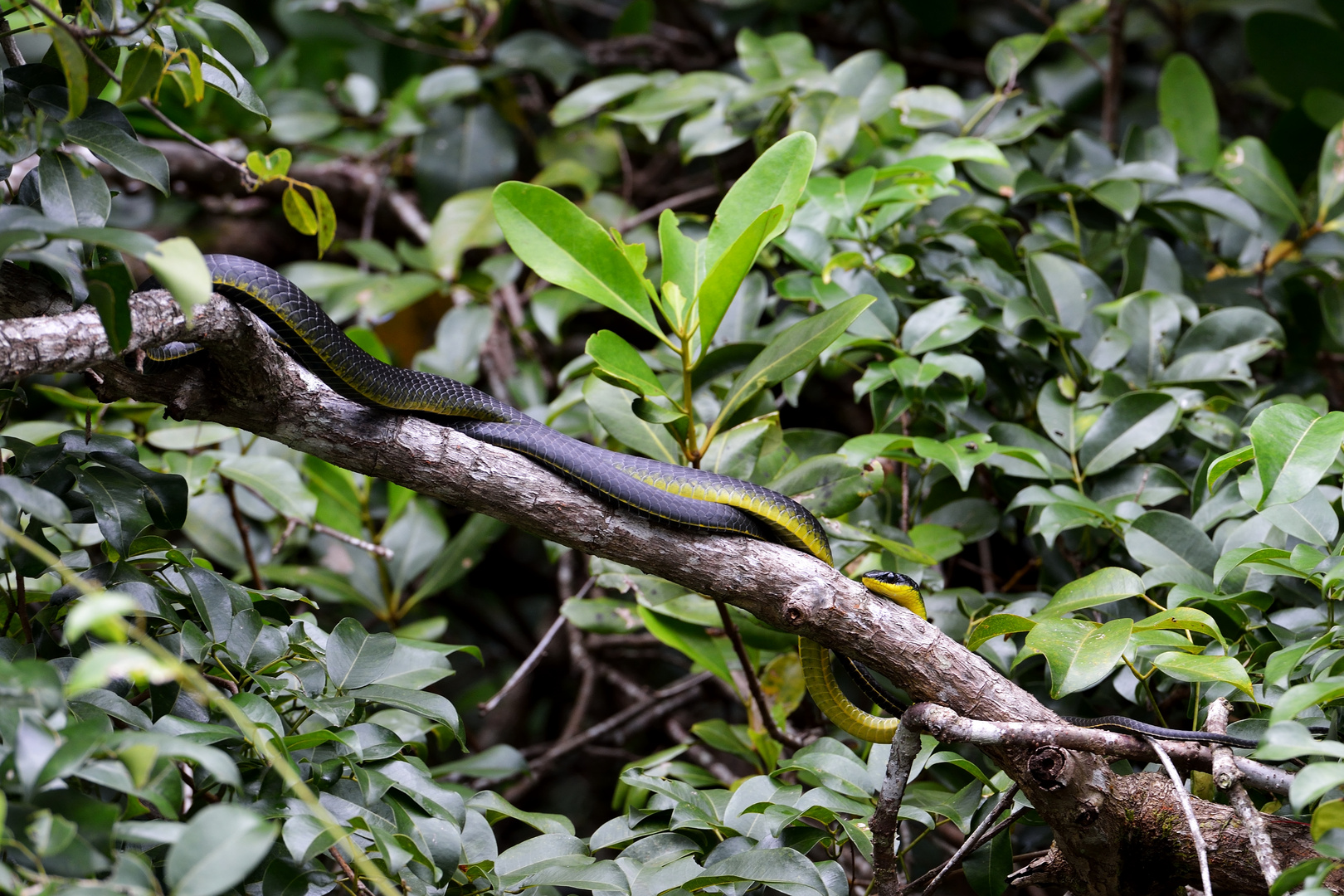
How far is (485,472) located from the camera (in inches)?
59.5

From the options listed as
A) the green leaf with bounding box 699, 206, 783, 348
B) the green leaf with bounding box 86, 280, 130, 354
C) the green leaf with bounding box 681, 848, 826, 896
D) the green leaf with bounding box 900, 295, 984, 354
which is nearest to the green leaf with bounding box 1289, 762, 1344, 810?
the green leaf with bounding box 681, 848, 826, 896

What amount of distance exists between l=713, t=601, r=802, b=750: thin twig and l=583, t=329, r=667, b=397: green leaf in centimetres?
43

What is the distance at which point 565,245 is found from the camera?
5.43 feet

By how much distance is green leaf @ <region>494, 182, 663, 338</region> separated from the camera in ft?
5.39

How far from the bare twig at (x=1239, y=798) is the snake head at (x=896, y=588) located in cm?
49

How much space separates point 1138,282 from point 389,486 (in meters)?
2.32

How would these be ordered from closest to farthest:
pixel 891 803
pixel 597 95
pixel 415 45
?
pixel 891 803
pixel 597 95
pixel 415 45

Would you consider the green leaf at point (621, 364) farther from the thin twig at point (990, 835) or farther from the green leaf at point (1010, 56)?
the green leaf at point (1010, 56)

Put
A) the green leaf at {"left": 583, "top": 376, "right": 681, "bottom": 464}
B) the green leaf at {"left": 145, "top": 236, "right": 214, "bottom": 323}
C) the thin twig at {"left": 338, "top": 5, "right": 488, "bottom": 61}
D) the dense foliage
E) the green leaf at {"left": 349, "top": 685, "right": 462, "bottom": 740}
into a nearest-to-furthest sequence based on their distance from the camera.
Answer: the green leaf at {"left": 145, "top": 236, "right": 214, "bottom": 323} < the dense foliage < the green leaf at {"left": 349, "top": 685, "right": 462, "bottom": 740} < the green leaf at {"left": 583, "top": 376, "right": 681, "bottom": 464} < the thin twig at {"left": 338, "top": 5, "right": 488, "bottom": 61}

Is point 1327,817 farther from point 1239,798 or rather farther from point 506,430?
point 506,430

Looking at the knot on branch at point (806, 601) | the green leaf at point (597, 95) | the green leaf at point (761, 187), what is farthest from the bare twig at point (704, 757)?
the green leaf at point (597, 95)

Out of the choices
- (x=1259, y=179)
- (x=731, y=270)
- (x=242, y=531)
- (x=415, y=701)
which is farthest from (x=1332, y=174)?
(x=242, y=531)

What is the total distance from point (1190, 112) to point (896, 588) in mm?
2223

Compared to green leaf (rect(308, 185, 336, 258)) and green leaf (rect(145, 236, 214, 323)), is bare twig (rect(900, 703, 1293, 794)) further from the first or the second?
green leaf (rect(308, 185, 336, 258))
